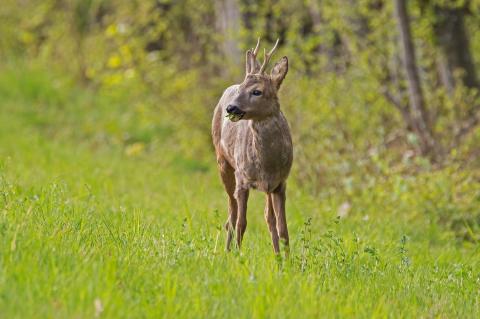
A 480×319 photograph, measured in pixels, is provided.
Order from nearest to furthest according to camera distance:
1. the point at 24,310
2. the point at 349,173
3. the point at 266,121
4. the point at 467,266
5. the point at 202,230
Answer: the point at 24,310
the point at 266,121
the point at 202,230
the point at 467,266
the point at 349,173

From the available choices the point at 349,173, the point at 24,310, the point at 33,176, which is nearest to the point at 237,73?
the point at 349,173

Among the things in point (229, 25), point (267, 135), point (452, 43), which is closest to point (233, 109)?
point (267, 135)

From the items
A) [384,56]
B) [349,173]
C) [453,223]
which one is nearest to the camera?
[453,223]

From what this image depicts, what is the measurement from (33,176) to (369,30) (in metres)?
6.44

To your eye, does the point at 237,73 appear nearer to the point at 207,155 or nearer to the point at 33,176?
the point at 207,155

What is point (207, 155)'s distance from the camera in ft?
45.8

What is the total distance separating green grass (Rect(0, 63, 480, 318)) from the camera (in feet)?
14.4

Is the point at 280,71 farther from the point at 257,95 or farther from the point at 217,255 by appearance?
the point at 217,255

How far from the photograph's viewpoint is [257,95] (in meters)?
5.48

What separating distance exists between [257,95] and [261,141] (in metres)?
0.31

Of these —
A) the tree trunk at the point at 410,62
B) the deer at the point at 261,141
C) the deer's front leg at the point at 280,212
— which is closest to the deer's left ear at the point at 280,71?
the deer at the point at 261,141

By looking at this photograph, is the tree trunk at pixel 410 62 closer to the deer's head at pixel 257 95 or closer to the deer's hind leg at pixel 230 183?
the deer's hind leg at pixel 230 183

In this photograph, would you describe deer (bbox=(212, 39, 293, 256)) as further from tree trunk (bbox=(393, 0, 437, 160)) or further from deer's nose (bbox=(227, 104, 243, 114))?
tree trunk (bbox=(393, 0, 437, 160))

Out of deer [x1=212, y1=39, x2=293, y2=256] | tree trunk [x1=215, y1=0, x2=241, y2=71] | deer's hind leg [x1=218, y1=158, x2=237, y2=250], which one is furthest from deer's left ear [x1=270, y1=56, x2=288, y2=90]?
tree trunk [x1=215, y1=0, x2=241, y2=71]
